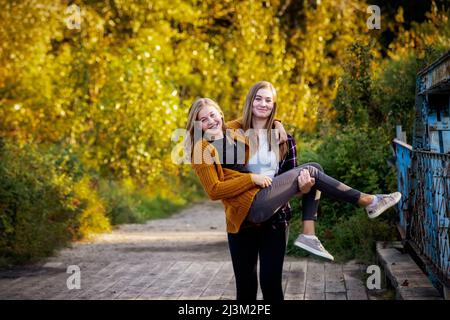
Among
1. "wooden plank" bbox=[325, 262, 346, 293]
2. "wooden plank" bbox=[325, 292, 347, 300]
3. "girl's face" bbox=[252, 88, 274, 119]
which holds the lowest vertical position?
"wooden plank" bbox=[325, 292, 347, 300]

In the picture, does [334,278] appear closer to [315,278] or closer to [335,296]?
[315,278]

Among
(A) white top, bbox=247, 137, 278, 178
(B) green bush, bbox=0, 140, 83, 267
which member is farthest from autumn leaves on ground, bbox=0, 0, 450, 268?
(A) white top, bbox=247, 137, 278, 178

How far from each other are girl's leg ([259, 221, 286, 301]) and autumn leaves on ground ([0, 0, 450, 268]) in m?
4.67

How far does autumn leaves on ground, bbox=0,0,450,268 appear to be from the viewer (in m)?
10.1

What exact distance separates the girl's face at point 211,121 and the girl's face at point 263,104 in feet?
0.69

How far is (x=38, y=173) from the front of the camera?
10773mm

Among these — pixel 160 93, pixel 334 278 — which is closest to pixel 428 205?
pixel 334 278

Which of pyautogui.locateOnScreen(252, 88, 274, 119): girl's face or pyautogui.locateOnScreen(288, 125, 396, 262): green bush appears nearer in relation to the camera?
pyautogui.locateOnScreen(252, 88, 274, 119): girl's face

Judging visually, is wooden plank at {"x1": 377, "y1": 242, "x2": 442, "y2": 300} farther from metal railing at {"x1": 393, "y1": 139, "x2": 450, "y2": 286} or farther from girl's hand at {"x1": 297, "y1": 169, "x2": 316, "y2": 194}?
girl's hand at {"x1": 297, "y1": 169, "x2": 316, "y2": 194}

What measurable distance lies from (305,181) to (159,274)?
14.2 ft

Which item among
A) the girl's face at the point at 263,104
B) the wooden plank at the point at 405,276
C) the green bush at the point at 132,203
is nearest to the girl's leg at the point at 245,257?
the girl's face at the point at 263,104

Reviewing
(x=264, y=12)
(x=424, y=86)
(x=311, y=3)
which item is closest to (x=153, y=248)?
(x=424, y=86)

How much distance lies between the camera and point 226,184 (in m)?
4.37

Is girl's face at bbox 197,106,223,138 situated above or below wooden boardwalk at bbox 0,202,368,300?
above
